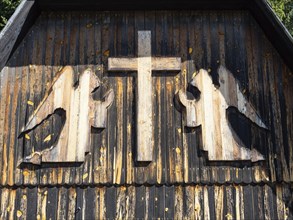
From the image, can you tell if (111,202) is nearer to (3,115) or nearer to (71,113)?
(71,113)

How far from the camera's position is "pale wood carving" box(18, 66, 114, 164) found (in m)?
6.39

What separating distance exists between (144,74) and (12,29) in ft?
6.63

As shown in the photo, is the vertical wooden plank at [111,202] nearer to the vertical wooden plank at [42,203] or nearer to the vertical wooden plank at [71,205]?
the vertical wooden plank at [71,205]

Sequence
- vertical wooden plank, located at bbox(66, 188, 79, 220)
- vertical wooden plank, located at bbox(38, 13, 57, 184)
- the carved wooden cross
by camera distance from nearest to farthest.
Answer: vertical wooden plank, located at bbox(66, 188, 79, 220) → the carved wooden cross → vertical wooden plank, located at bbox(38, 13, 57, 184)

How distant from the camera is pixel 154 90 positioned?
6.78 meters

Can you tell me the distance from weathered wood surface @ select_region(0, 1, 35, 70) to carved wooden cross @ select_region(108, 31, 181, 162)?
1.42 metres

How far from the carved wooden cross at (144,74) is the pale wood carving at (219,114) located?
1.55ft

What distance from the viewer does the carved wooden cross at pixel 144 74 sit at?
6426 mm

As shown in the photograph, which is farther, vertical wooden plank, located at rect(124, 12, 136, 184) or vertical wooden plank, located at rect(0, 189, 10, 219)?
vertical wooden plank, located at rect(124, 12, 136, 184)

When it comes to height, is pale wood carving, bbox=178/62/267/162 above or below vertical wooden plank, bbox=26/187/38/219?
above

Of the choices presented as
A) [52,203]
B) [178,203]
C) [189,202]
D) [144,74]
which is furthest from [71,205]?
[144,74]

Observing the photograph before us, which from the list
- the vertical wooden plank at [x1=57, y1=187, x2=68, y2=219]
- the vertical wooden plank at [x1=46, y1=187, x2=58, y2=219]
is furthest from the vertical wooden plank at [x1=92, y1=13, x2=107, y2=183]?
the vertical wooden plank at [x1=46, y1=187, x2=58, y2=219]

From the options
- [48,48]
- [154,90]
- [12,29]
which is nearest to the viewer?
[12,29]

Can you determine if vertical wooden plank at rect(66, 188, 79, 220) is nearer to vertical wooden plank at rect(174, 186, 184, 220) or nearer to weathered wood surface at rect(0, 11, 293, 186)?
weathered wood surface at rect(0, 11, 293, 186)
